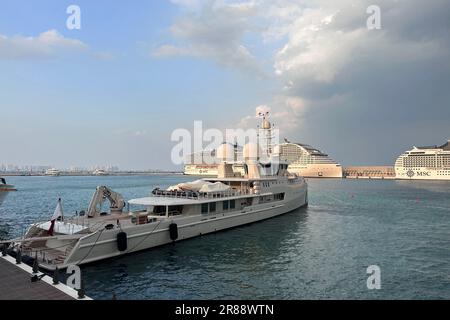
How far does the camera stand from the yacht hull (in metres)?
22.0

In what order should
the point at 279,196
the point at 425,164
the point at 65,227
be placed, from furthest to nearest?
1. the point at 425,164
2. the point at 279,196
3. the point at 65,227

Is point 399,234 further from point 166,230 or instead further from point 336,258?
point 166,230

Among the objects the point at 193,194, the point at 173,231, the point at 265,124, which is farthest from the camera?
the point at 265,124

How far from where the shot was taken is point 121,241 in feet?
78.5

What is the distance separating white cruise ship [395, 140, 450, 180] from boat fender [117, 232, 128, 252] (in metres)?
194

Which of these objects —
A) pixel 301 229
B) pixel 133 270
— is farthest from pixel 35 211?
pixel 301 229

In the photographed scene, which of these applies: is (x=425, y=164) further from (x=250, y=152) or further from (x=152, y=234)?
(x=152, y=234)

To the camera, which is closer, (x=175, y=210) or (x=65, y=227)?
(x=65, y=227)

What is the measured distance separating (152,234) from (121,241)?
318cm

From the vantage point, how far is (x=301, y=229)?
37.2m

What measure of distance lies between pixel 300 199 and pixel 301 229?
17.6 metres

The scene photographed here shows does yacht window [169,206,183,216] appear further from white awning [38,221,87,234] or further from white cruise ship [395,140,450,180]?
white cruise ship [395,140,450,180]

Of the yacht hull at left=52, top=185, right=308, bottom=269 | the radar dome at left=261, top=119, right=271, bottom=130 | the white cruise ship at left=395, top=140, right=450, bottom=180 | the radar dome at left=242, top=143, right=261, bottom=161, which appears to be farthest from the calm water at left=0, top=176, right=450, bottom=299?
the white cruise ship at left=395, top=140, right=450, bottom=180

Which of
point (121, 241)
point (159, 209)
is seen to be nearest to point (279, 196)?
point (159, 209)
